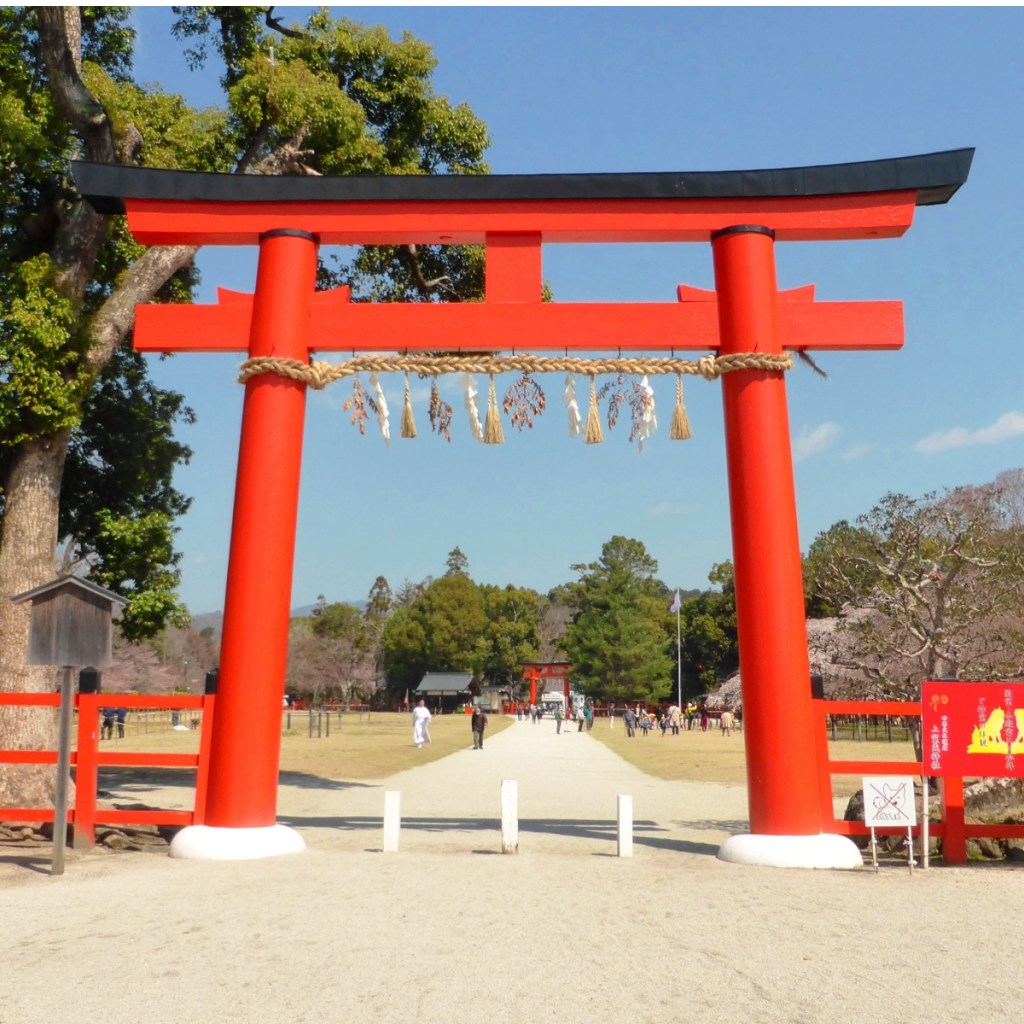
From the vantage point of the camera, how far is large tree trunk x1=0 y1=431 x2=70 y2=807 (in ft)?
34.1

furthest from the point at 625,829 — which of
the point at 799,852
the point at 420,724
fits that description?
the point at 420,724

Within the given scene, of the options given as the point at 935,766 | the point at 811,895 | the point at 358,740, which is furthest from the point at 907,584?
the point at 358,740

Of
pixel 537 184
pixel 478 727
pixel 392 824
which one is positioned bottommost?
pixel 392 824

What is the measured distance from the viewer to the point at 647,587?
73250 mm

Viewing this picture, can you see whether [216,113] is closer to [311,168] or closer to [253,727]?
[311,168]

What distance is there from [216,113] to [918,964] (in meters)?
13.7

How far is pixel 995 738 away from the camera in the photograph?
748cm

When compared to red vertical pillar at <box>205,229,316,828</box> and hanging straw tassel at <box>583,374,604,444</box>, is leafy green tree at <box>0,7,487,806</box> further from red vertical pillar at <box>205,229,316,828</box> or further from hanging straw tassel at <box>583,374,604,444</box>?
hanging straw tassel at <box>583,374,604,444</box>

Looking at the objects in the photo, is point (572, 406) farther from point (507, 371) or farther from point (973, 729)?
point (973, 729)

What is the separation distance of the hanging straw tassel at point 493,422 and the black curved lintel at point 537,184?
188 cm

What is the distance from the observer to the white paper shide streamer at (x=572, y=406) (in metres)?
8.55

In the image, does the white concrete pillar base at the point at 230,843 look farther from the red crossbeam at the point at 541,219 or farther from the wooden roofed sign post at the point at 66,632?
the red crossbeam at the point at 541,219

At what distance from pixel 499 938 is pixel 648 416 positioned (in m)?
5.11

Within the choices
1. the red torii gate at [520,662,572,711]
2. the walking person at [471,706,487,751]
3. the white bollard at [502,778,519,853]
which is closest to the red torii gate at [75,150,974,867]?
the white bollard at [502,778,519,853]
